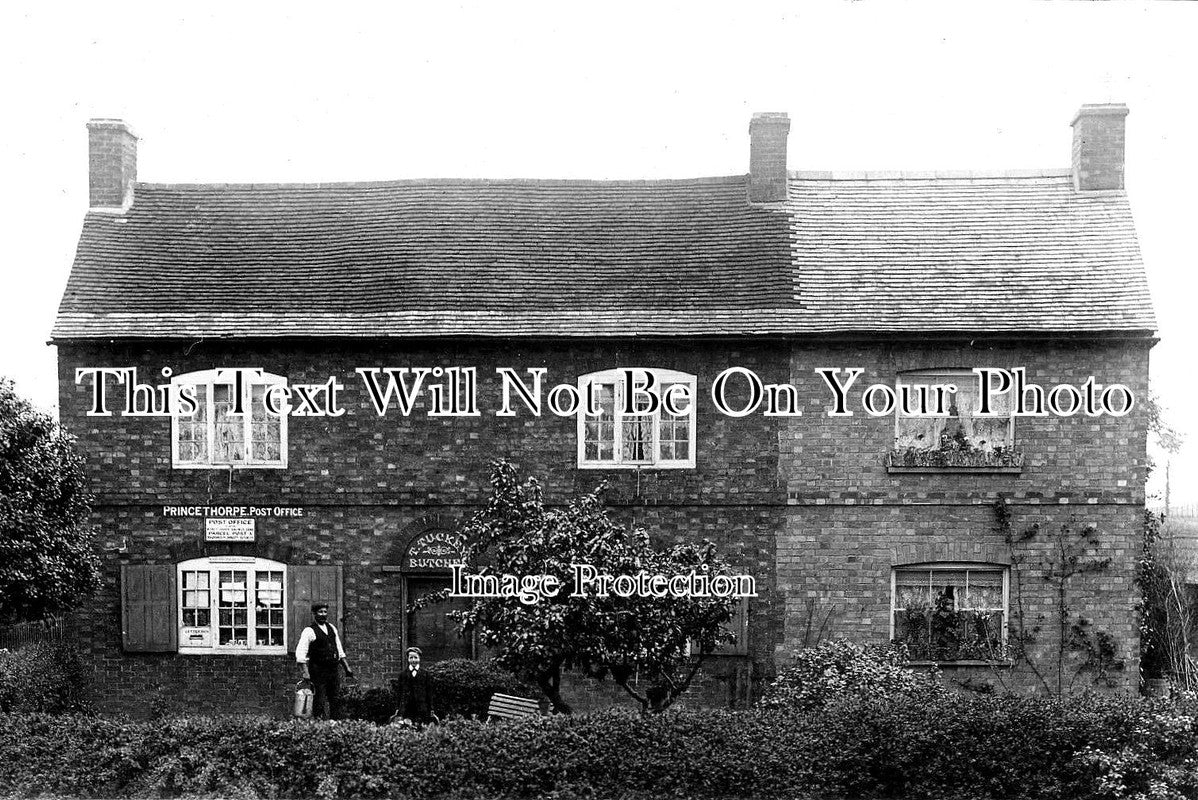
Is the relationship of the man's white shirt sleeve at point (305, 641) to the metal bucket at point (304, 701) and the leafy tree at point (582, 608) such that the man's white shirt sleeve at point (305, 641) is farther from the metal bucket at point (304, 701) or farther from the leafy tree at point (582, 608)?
the leafy tree at point (582, 608)

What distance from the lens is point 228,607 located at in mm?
16578

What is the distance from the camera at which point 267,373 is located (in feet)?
54.2

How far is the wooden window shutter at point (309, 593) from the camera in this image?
1634 centimetres

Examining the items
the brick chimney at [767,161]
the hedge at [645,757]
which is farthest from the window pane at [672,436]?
the hedge at [645,757]

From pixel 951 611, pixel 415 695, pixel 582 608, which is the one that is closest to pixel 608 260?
pixel 582 608

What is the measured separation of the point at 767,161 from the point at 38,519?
42.1ft

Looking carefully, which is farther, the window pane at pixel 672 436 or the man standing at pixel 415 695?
the window pane at pixel 672 436

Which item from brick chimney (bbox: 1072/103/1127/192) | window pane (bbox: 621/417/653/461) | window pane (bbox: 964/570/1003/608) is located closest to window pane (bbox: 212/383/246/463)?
window pane (bbox: 621/417/653/461)

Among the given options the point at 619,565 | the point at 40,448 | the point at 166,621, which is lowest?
the point at 166,621

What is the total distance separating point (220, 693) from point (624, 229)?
10083mm

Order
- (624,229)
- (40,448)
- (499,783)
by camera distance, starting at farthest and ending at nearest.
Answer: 1. (624,229)
2. (40,448)
3. (499,783)

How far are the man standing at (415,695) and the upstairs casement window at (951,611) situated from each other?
23.9 feet

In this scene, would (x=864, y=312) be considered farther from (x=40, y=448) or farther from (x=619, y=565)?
(x=40, y=448)

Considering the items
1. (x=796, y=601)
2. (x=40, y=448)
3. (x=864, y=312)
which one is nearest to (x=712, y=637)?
(x=796, y=601)
